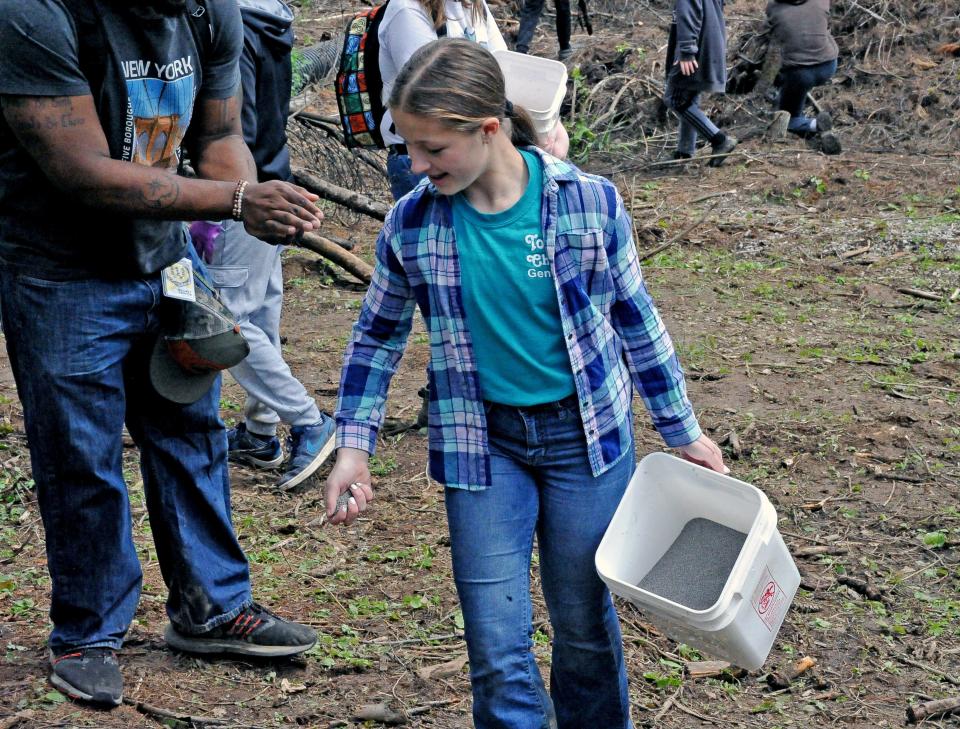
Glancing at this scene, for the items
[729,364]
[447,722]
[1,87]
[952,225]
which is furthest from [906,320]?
[1,87]

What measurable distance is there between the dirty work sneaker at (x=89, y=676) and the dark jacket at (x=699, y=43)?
27.6 feet

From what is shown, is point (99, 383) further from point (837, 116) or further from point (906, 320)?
point (837, 116)

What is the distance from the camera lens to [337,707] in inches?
135

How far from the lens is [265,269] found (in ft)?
15.6

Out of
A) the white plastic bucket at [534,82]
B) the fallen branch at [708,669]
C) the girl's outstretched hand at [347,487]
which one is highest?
the white plastic bucket at [534,82]

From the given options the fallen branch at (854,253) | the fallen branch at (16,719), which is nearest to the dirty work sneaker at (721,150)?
the fallen branch at (854,253)

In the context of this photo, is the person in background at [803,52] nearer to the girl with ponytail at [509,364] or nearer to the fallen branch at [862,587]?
the fallen branch at [862,587]

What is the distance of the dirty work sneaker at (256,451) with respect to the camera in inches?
201

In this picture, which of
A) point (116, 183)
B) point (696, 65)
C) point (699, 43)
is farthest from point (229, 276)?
point (699, 43)

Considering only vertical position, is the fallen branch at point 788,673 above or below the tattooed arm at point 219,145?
below

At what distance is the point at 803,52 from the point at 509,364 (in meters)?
9.41

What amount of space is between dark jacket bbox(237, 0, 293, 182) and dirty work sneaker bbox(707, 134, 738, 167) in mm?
6709

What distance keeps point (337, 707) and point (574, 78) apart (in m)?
9.25

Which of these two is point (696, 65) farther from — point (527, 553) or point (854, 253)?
point (527, 553)
